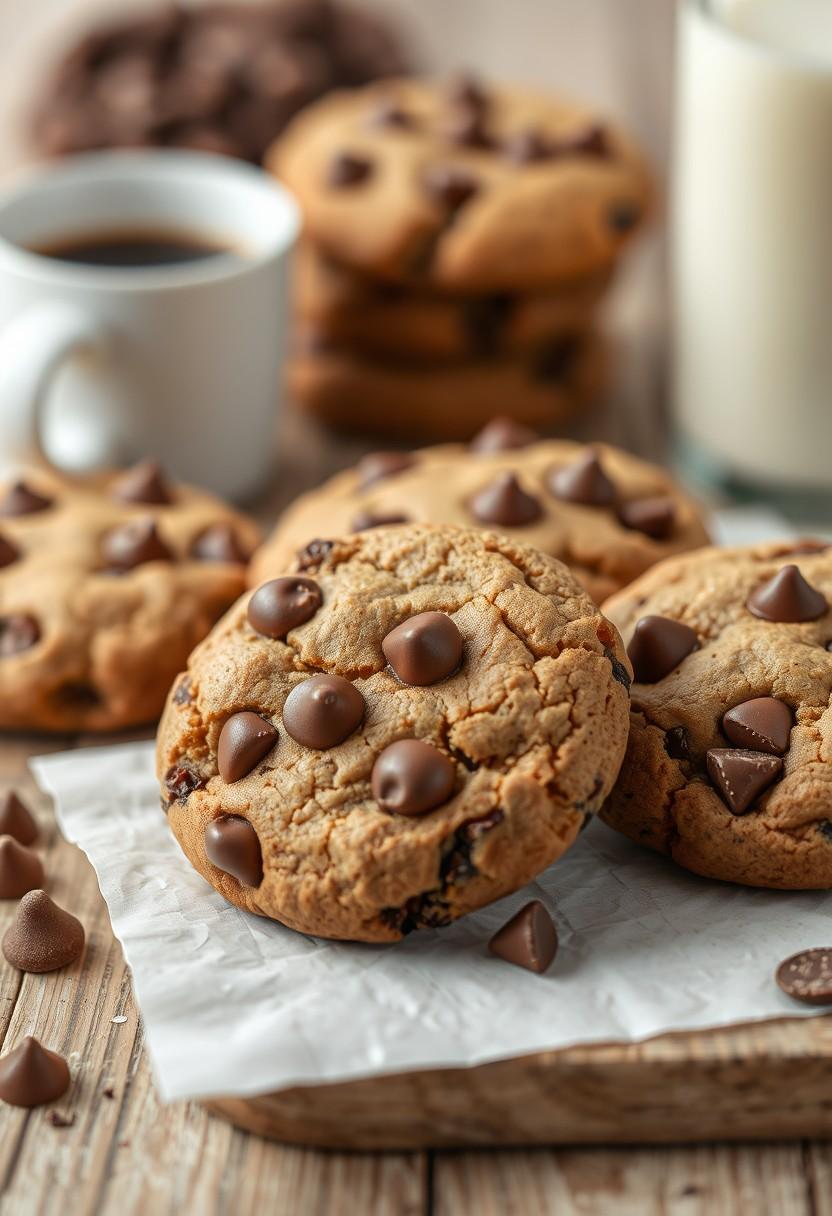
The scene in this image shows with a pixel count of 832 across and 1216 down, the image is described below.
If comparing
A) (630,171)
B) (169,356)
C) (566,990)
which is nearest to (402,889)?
(566,990)

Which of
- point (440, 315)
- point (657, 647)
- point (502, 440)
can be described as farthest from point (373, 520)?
point (440, 315)

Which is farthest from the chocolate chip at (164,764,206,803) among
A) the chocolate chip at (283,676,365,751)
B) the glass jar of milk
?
the glass jar of milk

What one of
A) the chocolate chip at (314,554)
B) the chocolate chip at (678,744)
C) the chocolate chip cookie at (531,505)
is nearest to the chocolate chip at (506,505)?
the chocolate chip cookie at (531,505)

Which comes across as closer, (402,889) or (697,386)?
(402,889)

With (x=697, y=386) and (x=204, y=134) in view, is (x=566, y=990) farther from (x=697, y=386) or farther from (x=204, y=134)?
(x=204, y=134)

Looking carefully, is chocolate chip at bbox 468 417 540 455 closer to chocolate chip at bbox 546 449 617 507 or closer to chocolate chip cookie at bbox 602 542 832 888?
chocolate chip at bbox 546 449 617 507

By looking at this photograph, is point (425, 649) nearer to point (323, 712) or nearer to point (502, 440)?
point (323, 712)
